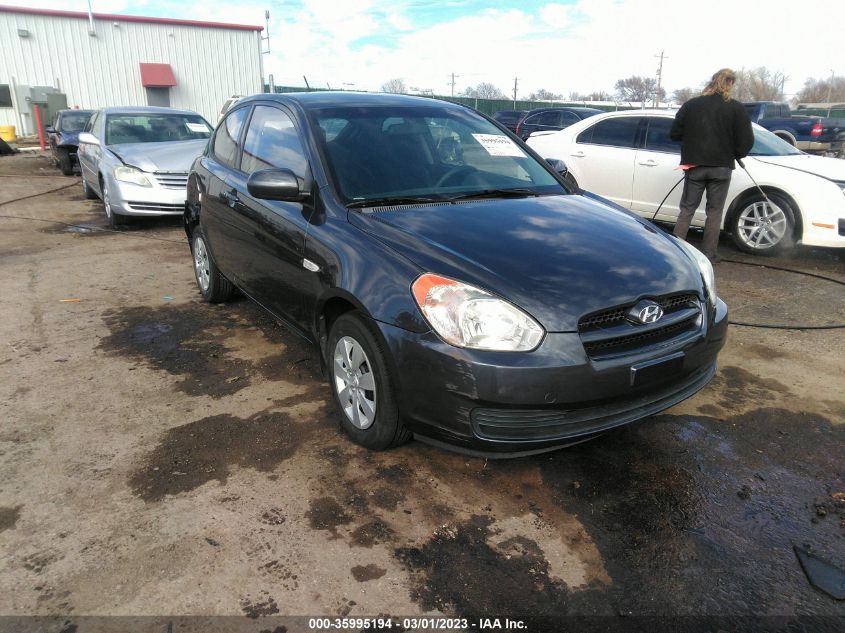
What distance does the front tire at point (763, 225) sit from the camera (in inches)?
261

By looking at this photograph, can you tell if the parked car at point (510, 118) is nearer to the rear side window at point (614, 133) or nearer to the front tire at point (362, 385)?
the rear side window at point (614, 133)

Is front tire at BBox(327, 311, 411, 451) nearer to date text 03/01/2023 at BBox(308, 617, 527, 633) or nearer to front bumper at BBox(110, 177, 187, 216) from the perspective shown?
date text 03/01/2023 at BBox(308, 617, 527, 633)

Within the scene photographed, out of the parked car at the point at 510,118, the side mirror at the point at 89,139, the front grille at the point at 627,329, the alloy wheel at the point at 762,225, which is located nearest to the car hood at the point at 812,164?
the alloy wheel at the point at 762,225

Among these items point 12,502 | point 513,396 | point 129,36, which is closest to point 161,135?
point 12,502

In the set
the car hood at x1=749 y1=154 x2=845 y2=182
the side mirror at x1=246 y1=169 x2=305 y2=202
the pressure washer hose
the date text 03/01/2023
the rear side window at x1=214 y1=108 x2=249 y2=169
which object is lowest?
the date text 03/01/2023

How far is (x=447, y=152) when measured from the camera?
12.2 feet

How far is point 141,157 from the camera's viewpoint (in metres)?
8.37

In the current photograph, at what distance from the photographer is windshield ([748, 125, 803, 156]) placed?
7008 mm

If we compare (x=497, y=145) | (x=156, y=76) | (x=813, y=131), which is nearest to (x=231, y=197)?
(x=497, y=145)

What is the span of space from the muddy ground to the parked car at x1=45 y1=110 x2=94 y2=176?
1241 centimetres

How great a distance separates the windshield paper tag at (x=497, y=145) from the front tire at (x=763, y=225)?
13.4ft

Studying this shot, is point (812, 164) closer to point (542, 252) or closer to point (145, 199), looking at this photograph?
point (542, 252)


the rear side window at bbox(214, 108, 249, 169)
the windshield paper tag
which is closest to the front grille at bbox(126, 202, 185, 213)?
the rear side window at bbox(214, 108, 249, 169)

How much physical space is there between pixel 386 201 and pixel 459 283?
2.85 feet
